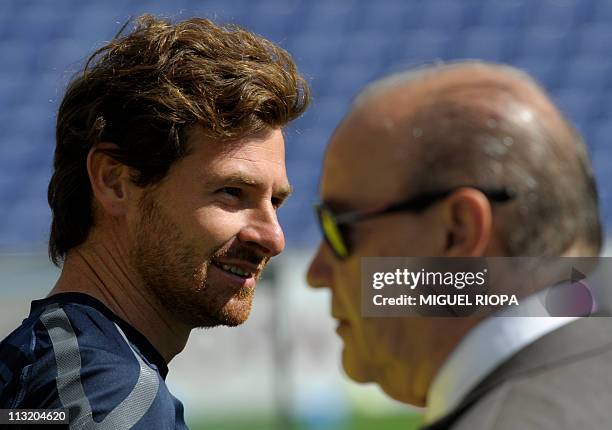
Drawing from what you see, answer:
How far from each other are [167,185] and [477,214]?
1.01 metres

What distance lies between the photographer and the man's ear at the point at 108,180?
2.04 metres

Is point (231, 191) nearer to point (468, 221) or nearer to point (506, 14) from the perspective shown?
point (468, 221)

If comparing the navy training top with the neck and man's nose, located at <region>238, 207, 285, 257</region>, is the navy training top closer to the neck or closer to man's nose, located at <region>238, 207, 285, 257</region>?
the neck

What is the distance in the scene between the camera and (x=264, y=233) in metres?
2.10

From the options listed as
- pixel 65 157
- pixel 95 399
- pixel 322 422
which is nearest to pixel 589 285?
pixel 95 399

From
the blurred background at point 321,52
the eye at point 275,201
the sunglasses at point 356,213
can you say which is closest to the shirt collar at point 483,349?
the sunglasses at point 356,213

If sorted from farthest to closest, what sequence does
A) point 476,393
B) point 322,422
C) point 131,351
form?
point 322,422, point 131,351, point 476,393

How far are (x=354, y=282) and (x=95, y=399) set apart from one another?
0.62 metres

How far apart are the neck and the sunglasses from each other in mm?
750

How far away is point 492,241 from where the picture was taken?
1.13 m

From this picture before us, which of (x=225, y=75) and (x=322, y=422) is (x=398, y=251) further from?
(x=322, y=422)

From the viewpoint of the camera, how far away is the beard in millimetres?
2010

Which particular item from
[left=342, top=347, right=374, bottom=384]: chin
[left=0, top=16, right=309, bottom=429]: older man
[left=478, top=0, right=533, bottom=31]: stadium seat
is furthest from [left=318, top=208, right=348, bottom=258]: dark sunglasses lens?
[left=478, top=0, right=533, bottom=31]: stadium seat

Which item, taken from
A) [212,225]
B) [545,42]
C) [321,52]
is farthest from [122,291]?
[545,42]
